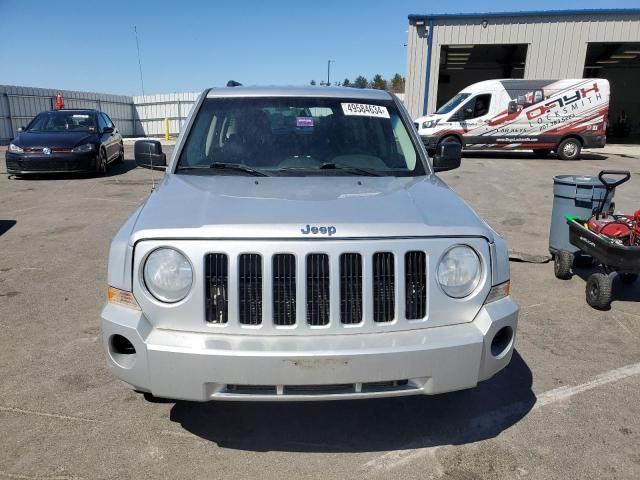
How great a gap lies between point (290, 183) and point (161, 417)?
5.05ft

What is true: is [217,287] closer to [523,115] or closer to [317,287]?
[317,287]

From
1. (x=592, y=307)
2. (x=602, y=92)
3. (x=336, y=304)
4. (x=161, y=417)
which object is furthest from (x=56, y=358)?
(x=602, y=92)

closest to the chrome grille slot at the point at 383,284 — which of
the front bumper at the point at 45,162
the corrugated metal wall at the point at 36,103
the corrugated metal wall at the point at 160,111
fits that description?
the front bumper at the point at 45,162

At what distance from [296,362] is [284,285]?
1.11 feet

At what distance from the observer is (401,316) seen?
7.73ft

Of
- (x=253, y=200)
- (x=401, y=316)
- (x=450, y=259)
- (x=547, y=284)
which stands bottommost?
(x=547, y=284)

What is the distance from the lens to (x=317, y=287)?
231 cm

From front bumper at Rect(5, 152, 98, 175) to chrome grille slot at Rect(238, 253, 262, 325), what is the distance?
1090 cm

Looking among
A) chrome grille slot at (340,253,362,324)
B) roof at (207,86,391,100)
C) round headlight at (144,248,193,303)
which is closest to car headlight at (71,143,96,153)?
roof at (207,86,391,100)

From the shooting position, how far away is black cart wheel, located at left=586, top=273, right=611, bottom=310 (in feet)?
15.1

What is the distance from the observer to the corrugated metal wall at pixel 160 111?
3048 cm

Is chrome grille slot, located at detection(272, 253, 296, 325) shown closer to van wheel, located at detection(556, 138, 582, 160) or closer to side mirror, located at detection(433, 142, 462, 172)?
side mirror, located at detection(433, 142, 462, 172)

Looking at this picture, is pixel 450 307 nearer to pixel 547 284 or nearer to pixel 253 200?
pixel 253 200

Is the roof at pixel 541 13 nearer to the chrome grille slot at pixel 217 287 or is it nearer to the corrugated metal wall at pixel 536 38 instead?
the corrugated metal wall at pixel 536 38
